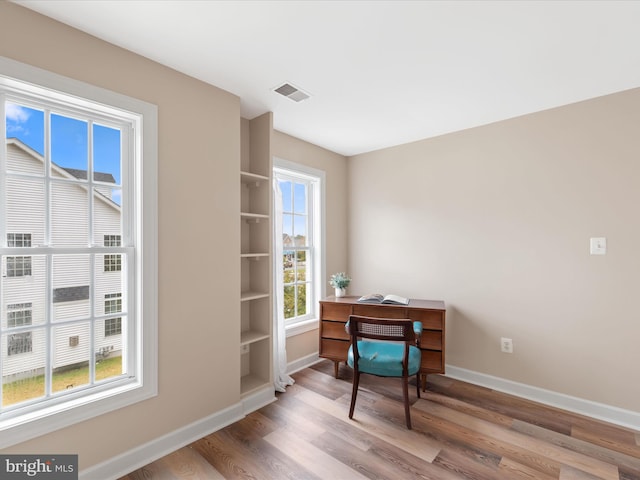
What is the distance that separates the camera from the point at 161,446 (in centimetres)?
192

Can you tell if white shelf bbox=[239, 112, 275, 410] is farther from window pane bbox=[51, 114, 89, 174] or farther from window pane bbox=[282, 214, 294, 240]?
window pane bbox=[51, 114, 89, 174]

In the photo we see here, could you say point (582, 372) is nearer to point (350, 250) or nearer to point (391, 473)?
point (391, 473)

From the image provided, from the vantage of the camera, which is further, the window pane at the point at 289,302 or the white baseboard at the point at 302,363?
the window pane at the point at 289,302

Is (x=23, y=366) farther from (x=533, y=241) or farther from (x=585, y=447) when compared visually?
(x=533, y=241)

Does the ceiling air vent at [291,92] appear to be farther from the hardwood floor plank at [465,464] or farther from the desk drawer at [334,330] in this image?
the hardwood floor plank at [465,464]

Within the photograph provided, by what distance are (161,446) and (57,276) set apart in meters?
1.25

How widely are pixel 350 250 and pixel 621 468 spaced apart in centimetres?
287

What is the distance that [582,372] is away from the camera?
2426mm

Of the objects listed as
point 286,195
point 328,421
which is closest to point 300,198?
point 286,195

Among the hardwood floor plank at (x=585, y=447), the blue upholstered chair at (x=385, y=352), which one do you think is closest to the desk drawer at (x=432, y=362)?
the blue upholstered chair at (x=385, y=352)

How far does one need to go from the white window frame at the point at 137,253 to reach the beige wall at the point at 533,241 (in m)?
2.53

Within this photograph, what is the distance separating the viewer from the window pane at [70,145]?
5.56ft

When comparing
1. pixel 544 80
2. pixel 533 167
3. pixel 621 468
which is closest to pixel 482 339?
pixel 621 468

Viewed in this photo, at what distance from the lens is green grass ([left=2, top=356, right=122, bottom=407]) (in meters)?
1.55
